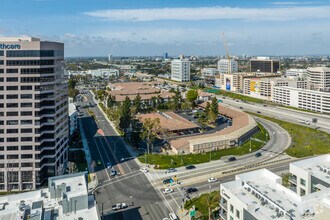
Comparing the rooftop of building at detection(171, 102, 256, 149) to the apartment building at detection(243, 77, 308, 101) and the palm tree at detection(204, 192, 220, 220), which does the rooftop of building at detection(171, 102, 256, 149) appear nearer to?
the palm tree at detection(204, 192, 220, 220)

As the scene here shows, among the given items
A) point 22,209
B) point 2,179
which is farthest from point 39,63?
point 22,209

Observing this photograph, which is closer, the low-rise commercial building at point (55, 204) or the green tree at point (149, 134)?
the low-rise commercial building at point (55, 204)

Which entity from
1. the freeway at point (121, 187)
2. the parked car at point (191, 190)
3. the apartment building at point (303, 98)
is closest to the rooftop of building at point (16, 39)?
the freeway at point (121, 187)

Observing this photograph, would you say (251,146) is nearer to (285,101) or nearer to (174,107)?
(174,107)

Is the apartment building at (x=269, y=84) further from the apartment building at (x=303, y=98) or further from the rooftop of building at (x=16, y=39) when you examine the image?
the rooftop of building at (x=16, y=39)

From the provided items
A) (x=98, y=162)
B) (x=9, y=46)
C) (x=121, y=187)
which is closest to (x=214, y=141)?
(x=98, y=162)

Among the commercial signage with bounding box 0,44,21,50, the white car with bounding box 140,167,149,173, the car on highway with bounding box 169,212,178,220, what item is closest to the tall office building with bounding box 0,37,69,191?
the commercial signage with bounding box 0,44,21,50
